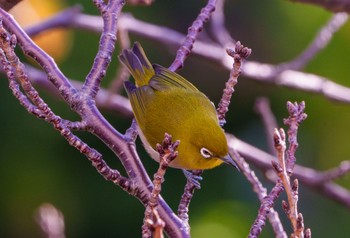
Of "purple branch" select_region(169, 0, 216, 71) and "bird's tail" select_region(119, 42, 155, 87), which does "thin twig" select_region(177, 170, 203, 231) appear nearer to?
"purple branch" select_region(169, 0, 216, 71)

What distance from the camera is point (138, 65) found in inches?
110

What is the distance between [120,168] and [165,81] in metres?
2.00

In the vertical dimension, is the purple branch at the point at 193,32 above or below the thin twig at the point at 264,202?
above

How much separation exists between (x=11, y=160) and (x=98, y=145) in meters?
0.60

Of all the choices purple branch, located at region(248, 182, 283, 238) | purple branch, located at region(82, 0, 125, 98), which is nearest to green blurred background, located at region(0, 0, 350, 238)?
purple branch, located at region(82, 0, 125, 98)

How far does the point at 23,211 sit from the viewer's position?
4.57m

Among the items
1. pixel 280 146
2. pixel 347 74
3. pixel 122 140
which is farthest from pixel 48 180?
pixel 280 146

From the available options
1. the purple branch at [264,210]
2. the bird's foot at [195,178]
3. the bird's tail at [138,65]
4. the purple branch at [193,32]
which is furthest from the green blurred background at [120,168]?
the purple branch at [264,210]

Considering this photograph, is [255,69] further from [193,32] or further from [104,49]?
[104,49]

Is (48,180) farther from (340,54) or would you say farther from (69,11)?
(340,54)

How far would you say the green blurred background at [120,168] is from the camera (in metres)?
4.48

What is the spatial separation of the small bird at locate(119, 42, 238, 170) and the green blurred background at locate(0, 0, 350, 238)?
6.16 ft

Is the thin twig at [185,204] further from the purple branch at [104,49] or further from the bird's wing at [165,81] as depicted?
the bird's wing at [165,81]

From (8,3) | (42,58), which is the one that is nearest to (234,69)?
(42,58)
